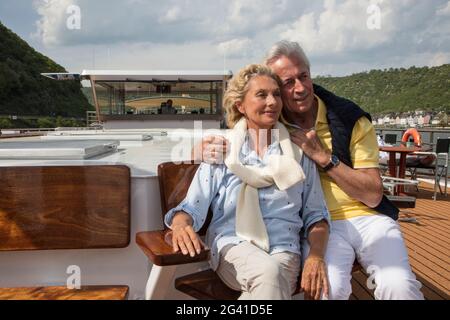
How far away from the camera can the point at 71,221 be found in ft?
6.20

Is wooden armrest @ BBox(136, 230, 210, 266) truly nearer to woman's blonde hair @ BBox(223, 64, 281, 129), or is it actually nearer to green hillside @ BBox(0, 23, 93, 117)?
woman's blonde hair @ BBox(223, 64, 281, 129)

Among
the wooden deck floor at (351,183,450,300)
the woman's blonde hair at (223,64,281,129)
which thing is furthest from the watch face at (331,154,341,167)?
the wooden deck floor at (351,183,450,300)

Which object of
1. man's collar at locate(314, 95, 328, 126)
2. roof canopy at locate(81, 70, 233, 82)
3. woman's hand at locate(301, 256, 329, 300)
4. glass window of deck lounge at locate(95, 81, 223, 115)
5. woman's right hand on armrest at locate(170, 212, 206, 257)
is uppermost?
roof canopy at locate(81, 70, 233, 82)

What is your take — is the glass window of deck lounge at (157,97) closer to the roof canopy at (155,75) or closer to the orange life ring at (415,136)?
the roof canopy at (155,75)

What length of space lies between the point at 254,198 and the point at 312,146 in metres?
0.37

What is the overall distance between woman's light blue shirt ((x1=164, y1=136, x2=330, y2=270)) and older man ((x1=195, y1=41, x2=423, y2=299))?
0.33ft

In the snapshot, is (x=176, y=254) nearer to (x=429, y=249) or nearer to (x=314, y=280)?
(x=314, y=280)

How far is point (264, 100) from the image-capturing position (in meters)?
1.92

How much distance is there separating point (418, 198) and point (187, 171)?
18.1 feet

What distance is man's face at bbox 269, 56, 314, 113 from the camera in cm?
201

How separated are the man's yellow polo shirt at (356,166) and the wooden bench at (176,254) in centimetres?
25

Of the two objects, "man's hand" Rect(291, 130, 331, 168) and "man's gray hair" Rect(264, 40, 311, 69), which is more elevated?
"man's gray hair" Rect(264, 40, 311, 69)

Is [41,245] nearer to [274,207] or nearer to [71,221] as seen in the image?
[71,221]

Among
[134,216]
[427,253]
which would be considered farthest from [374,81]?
[134,216]
